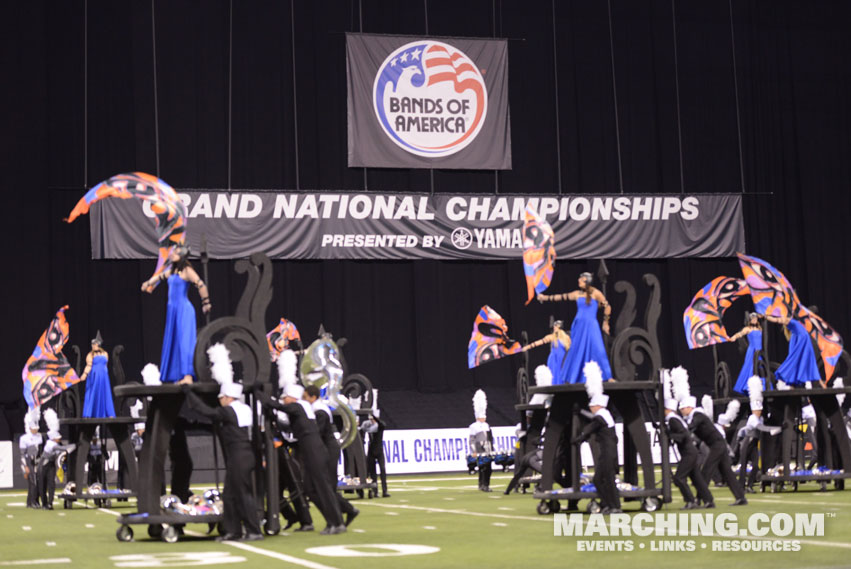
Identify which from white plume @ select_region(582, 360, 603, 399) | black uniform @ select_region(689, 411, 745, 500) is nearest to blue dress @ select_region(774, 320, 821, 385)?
black uniform @ select_region(689, 411, 745, 500)

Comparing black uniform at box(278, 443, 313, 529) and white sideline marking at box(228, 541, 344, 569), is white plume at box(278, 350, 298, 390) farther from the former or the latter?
white sideline marking at box(228, 541, 344, 569)

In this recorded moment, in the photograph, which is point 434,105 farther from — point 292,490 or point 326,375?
point 292,490

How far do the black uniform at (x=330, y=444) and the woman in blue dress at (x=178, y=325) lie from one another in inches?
64.7

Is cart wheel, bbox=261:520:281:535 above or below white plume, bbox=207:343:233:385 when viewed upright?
below

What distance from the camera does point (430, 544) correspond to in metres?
11.0

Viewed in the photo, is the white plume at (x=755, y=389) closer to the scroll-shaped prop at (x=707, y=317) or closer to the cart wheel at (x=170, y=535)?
the scroll-shaped prop at (x=707, y=317)

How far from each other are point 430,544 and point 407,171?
22048 millimetres

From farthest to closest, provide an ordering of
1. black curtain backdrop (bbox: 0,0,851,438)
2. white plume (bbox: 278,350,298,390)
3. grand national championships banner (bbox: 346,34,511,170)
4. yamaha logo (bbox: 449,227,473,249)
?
yamaha logo (bbox: 449,227,473,249) < black curtain backdrop (bbox: 0,0,851,438) < grand national championships banner (bbox: 346,34,511,170) < white plume (bbox: 278,350,298,390)

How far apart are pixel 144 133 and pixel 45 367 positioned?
10.5 meters

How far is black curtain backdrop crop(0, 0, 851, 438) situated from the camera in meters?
29.6

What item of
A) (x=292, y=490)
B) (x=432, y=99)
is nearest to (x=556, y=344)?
(x=292, y=490)

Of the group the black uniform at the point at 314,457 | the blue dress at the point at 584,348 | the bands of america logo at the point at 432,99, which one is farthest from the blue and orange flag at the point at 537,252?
the bands of america logo at the point at 432,99

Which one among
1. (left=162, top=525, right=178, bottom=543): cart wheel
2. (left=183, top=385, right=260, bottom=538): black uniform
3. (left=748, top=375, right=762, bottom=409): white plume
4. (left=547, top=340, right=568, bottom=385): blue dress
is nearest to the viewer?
(left=183, top=385, right=260, bottom=538): black uniform

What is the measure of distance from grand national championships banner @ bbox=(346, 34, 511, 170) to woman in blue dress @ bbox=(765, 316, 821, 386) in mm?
11491
